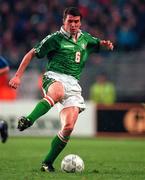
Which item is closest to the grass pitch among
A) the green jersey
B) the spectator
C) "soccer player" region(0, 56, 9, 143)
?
"soccer player" region(0, 56, 9, 143)

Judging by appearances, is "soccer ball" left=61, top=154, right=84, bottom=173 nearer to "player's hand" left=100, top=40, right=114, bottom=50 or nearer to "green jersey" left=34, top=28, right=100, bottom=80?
"green jersey" left=34, top=28, right=100, bottom=80

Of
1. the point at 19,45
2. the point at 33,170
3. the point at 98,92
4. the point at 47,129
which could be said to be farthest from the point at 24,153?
the point at 19,45

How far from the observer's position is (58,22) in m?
22.8

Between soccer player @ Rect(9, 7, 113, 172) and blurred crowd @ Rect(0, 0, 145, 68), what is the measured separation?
41.9 ft

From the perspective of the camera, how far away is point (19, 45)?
22734 mm

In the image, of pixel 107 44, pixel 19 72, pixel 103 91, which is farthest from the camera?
pixel 103 91

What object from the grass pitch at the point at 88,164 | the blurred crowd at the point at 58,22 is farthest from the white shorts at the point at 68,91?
the blurred crowd at the point at 58,22

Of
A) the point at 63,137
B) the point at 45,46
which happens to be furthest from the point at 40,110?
the point at 45,46

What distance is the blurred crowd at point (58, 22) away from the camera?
2208 cm

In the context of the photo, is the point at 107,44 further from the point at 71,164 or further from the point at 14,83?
the point at 71,164

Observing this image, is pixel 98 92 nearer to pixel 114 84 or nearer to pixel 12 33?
pixel 114 84

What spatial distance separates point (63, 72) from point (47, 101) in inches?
25.0

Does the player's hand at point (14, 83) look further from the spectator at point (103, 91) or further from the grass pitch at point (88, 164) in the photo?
the spectator at point (103, 91)

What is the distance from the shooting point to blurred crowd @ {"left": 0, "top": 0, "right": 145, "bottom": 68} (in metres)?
22.1
